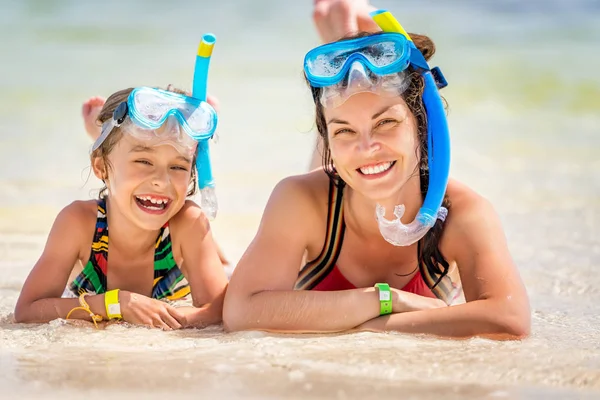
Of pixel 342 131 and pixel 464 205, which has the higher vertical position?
pixel 342 131

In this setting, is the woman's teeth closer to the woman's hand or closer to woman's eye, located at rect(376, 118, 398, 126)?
woman's eye, located at rect(376, 118, 398, 126)

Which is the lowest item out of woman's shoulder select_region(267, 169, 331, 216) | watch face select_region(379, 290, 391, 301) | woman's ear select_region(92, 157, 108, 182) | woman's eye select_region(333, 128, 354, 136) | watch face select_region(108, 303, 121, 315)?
watch face select_region(108, 303, 121, 315)

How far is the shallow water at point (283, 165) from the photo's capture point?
8.54 feet

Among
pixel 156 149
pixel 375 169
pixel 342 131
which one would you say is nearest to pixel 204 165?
pixel 156 149

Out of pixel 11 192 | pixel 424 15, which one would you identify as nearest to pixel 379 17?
pixel 11 192

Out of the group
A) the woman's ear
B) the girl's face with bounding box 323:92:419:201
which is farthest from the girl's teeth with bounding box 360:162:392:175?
the woman's ear

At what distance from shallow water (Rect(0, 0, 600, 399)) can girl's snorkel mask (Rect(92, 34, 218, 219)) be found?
53 cm

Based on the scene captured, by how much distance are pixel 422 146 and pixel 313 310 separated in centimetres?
85

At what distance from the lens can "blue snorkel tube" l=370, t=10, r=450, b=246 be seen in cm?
332

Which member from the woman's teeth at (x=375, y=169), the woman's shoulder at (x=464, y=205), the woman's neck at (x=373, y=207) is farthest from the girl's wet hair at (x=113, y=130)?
the woman's shoulder at (x=464, y=205)

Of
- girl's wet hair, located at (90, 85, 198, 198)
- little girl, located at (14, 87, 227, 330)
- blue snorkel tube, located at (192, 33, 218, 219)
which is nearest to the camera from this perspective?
little girl, located at (14, 87, 227, 330)

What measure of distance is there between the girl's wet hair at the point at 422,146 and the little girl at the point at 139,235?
0.61 m

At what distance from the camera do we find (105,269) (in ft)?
13.5

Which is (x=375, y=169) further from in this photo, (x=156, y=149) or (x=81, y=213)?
(x=81, y=213)
